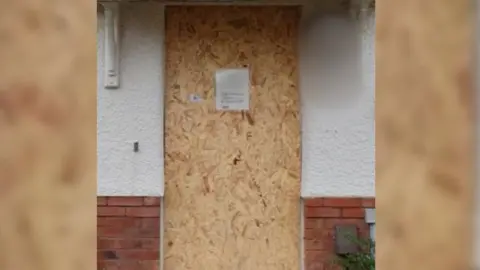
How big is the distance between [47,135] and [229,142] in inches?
158

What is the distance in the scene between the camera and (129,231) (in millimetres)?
5316

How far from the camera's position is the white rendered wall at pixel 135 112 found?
5301mm

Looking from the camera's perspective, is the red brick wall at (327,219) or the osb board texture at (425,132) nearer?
the osb board texture at (425,132)

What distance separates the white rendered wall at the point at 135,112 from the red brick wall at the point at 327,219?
1.17m

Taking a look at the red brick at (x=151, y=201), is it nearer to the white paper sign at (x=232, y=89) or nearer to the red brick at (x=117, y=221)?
the red brick at (x=117, y=221)

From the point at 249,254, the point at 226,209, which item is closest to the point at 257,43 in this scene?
the point at 226,209

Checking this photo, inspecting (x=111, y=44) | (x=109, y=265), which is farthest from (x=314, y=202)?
(x=111, y=44)

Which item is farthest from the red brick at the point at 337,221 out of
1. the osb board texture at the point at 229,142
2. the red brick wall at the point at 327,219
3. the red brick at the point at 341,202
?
the osb board texture at the point at 229,142

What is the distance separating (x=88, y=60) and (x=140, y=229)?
13.1 ft

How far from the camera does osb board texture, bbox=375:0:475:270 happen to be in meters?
1.35

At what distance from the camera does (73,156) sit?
144 cm

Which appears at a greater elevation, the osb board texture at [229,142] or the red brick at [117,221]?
the osb board texture at [229,142]

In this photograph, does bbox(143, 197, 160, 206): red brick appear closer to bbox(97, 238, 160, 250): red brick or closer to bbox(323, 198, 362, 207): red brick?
bbox(97, 238, 160, 250): red brick

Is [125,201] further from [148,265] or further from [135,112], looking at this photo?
[135,112]
